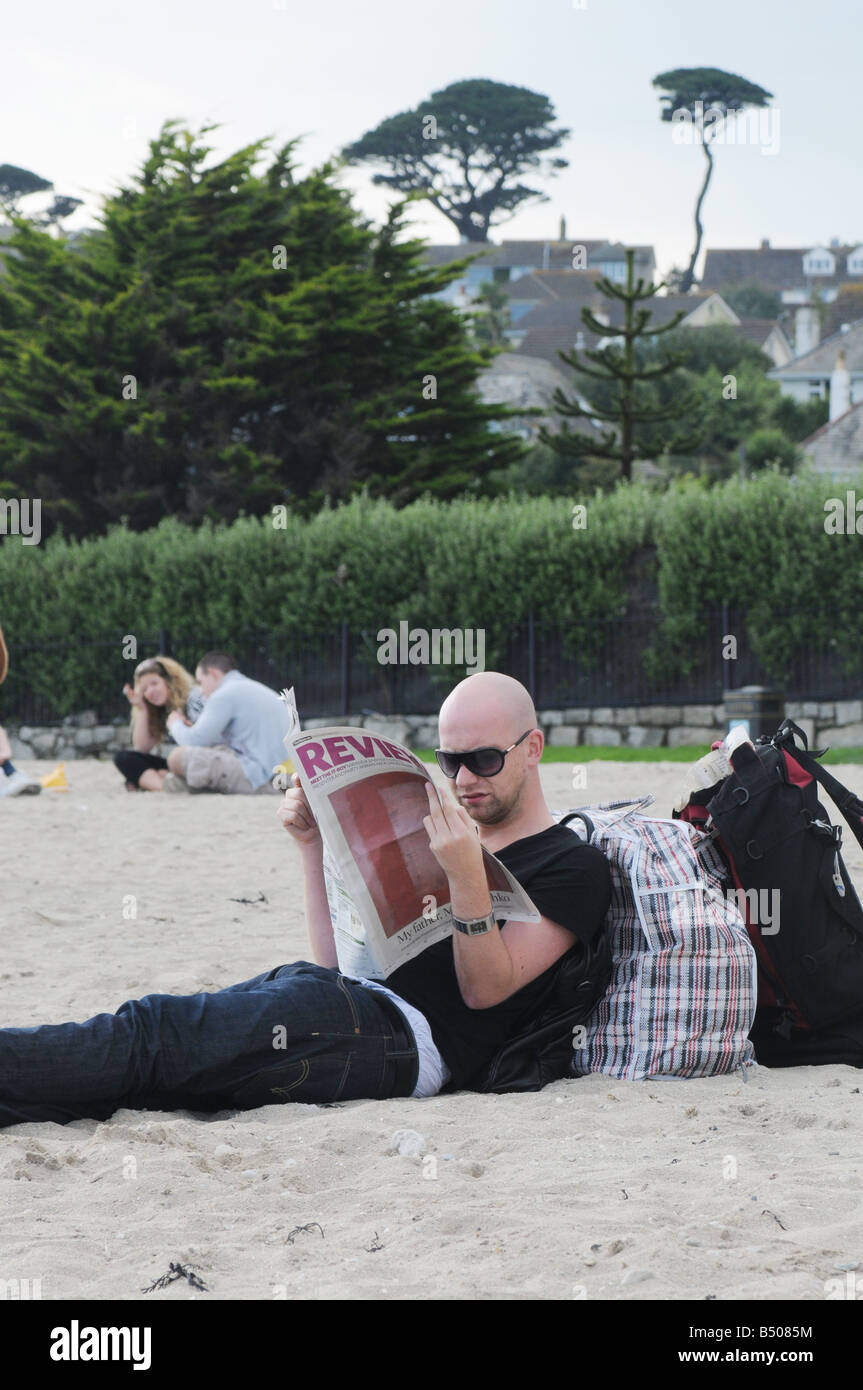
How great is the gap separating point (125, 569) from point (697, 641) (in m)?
8.22

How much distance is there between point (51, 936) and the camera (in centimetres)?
680

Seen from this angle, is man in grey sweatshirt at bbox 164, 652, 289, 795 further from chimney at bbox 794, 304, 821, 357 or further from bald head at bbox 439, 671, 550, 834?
chimney at bbox 794, 304, 821, 357

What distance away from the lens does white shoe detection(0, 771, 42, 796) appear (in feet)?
43.4

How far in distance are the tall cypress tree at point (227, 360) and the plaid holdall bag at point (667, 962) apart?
22535mm

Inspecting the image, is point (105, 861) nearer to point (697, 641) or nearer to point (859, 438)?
point (697, 641)

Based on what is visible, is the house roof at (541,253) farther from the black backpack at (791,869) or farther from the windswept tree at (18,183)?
the black backpack at (791,869)

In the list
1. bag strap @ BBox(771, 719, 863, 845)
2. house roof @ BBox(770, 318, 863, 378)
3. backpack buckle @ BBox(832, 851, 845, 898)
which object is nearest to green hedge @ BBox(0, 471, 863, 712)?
bag strap @ BBox(771, 719, 863, 845)

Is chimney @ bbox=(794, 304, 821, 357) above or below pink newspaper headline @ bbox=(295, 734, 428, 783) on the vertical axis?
above

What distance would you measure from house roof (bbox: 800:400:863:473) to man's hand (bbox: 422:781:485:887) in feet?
146

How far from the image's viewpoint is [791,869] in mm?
3910

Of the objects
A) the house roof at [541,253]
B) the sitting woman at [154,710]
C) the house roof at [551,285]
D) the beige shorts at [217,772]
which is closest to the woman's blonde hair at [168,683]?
the sitting woman at [154,710]
